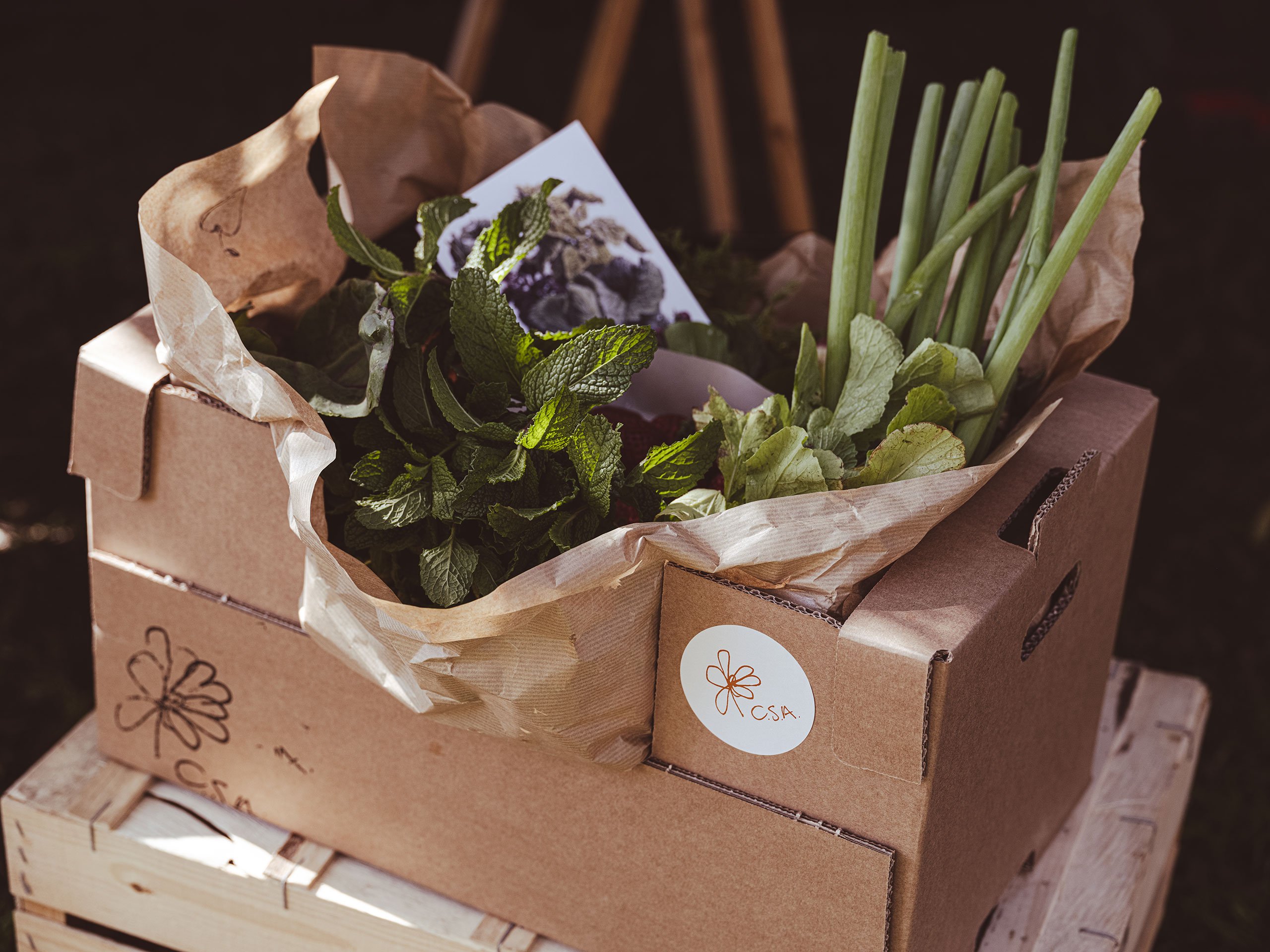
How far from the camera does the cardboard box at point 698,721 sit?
678 millimetres

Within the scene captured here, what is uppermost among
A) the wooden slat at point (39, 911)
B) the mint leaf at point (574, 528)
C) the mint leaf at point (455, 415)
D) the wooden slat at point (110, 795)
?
the mint leaf at point (455, 415)

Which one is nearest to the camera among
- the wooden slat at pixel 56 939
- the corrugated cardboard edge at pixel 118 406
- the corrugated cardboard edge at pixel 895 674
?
the corrugated cardboard edge at pixel 895 674

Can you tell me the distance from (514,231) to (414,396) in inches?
5.9

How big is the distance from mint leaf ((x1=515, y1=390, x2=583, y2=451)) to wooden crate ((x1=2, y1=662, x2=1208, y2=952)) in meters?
0.37

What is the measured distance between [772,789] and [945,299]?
1.37 feet

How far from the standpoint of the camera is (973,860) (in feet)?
2.54

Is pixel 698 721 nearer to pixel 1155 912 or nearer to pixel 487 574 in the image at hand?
pixel 487 574

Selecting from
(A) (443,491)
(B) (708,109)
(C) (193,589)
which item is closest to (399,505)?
(A) (443,491)

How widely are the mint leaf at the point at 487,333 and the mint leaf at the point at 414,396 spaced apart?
31mm

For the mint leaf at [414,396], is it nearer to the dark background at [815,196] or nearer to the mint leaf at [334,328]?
the mint leaf at [334,328]

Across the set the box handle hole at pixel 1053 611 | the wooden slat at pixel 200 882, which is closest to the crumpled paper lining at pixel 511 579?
the box handle hole at pixel 1053 611

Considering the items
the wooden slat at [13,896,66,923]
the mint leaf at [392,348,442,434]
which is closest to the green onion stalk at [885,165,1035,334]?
the mint leaf at [392,348,442,434]

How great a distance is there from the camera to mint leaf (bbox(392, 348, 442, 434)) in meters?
0.77

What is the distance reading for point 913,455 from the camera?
715 mm
